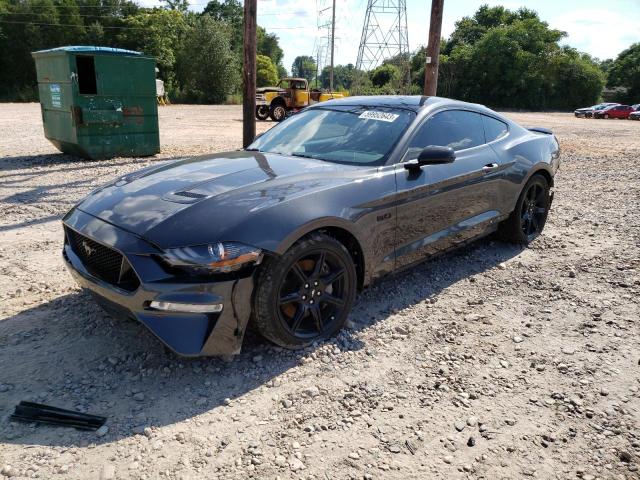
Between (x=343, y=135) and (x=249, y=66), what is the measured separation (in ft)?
21.1

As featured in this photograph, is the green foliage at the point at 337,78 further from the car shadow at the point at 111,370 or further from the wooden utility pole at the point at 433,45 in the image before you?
the car shadow at the point at 111,370

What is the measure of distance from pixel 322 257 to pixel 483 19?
80652 mm

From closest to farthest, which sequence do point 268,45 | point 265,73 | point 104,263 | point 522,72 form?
point 104,263 → point 522,72 → point 265,73 → point 268,45

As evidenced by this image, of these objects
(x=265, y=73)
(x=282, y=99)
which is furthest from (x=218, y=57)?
(x=282, y=99)

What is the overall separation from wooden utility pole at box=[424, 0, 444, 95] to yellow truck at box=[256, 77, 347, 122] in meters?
13.8

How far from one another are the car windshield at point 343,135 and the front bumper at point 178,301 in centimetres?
147

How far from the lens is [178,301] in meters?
2.72

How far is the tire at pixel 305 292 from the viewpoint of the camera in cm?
296

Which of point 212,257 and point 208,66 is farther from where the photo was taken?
point 208,66

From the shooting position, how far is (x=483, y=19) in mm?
73688

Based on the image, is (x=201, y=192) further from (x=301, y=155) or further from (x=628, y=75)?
(x=628, y=75)

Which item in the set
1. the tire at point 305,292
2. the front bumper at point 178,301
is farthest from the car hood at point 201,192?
the tire at point 305,292

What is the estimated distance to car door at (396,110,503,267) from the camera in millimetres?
3838

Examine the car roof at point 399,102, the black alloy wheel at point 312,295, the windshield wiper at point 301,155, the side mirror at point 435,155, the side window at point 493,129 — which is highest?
the car roof at point 399,102
